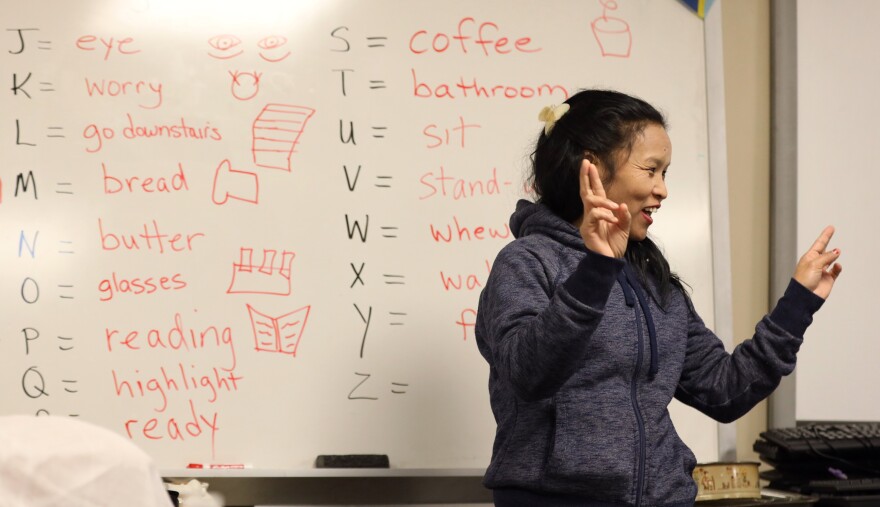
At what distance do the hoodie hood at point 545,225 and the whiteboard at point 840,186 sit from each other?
3.35 ft

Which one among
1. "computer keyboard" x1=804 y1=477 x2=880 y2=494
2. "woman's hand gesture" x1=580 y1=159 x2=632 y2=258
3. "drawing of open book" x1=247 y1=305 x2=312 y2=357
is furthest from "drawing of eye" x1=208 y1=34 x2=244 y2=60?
"computer keyboard" x1=804 y1=477 x2=880 y2=494

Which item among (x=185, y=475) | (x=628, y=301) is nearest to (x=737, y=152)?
(x=628, y=301)

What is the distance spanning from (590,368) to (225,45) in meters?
1.06

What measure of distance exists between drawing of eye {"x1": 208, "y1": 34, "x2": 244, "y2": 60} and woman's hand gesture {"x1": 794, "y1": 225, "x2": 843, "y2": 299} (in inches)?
45.0

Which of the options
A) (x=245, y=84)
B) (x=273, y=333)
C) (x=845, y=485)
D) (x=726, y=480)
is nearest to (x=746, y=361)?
(x=726, y=480)

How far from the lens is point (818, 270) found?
151cm

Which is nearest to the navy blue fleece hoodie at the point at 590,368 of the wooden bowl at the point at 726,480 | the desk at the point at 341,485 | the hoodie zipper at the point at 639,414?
the hoodie zipper at the point at 639,414

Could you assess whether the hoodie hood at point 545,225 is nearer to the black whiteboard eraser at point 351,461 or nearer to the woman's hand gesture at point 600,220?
the woman's hand gesture at point 600,220

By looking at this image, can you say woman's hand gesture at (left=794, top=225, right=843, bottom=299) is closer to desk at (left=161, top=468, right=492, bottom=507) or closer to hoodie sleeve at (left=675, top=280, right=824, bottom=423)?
hoodie sleeve at (left=675, top=280, right=824, bottom=423)

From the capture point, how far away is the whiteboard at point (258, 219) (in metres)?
1.98

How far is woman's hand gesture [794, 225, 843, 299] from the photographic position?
4.95 feet

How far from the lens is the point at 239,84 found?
205 cm

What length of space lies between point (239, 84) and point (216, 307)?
1.44 feet

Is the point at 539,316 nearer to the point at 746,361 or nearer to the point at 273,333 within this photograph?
the point at 746,361
